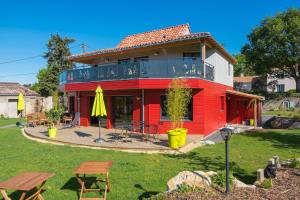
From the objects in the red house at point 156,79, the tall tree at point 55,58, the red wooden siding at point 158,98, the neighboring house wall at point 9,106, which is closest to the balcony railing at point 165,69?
the red house at point 156,79

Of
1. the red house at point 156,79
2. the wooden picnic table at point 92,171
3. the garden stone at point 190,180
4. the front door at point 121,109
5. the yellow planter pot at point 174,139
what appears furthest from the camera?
Answer: the front door at point 121,109

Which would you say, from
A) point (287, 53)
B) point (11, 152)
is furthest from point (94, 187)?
Answer: point (287, 53)

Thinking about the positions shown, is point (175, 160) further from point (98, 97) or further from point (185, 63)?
point (185, 63)

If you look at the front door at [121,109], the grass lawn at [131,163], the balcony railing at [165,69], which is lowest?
the grass lawn at [131,163]

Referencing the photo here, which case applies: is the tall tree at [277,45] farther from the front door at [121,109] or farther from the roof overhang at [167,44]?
the front door at [121,109]

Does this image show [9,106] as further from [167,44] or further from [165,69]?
[165,69]

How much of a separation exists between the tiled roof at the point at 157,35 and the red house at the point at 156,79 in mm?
108

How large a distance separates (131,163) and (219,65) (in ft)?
45.2

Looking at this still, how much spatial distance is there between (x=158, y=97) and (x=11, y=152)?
8.27 metres

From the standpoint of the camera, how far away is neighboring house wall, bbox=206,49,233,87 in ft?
62.0

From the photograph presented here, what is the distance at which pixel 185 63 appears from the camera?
50.3 ft

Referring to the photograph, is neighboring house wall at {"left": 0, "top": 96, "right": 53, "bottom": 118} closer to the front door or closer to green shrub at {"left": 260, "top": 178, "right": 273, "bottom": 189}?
the front door

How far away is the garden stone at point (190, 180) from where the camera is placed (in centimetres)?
588

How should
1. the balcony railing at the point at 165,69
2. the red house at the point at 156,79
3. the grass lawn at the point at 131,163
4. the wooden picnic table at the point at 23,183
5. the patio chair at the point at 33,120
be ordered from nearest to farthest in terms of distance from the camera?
the wooden picnic table at the point at 23,183, the grass lawn at the point at 131,163, the balcony railing at the point at 165,69, the red house at the point at 156,79, the patio chair at the point at 33,120
